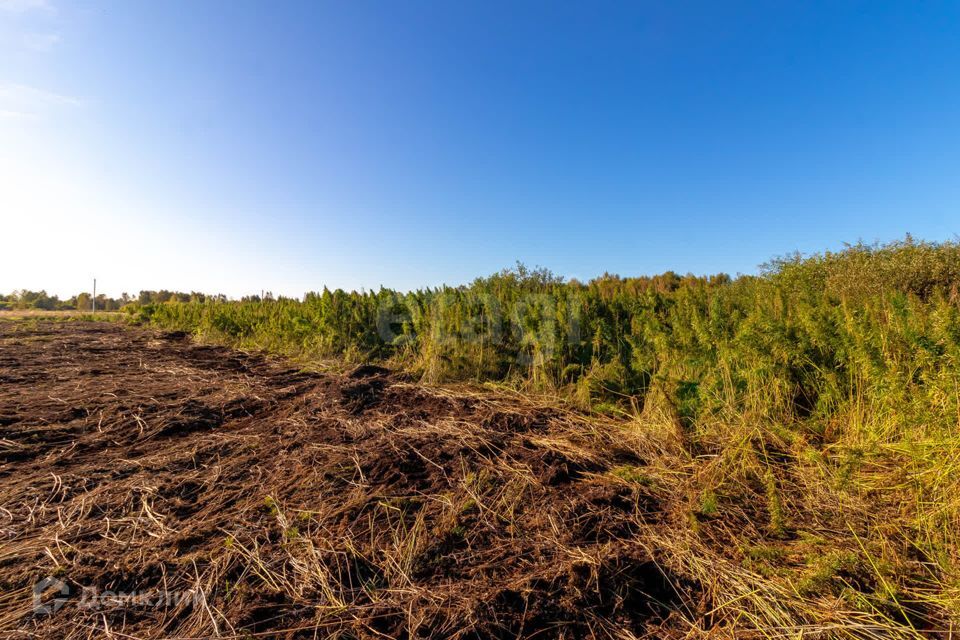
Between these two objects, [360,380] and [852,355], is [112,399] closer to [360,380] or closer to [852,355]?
[360,380]

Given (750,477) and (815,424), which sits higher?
(815,424)

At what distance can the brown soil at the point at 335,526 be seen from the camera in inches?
60.2

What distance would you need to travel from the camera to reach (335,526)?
7.00 feet

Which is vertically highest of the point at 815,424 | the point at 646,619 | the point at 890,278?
the point at 890,278

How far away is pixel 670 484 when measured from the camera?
257cm

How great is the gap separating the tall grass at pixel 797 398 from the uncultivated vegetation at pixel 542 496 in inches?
0.8

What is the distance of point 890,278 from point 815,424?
13.7 metres

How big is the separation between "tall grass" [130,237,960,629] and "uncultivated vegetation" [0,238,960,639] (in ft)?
0.07

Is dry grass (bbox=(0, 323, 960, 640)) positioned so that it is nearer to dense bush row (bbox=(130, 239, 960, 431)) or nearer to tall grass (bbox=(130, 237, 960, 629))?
tall grass (bbox=(130, 237, 960, 629))

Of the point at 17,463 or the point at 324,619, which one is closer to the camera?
the point at 324,619

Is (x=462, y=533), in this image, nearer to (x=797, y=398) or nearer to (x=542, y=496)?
(x=542, y=496)

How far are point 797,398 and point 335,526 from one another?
4.09 metres

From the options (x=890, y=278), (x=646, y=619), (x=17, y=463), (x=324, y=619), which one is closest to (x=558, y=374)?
(x=646, y=619)

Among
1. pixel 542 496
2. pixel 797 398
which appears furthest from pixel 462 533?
pixel 797 398
